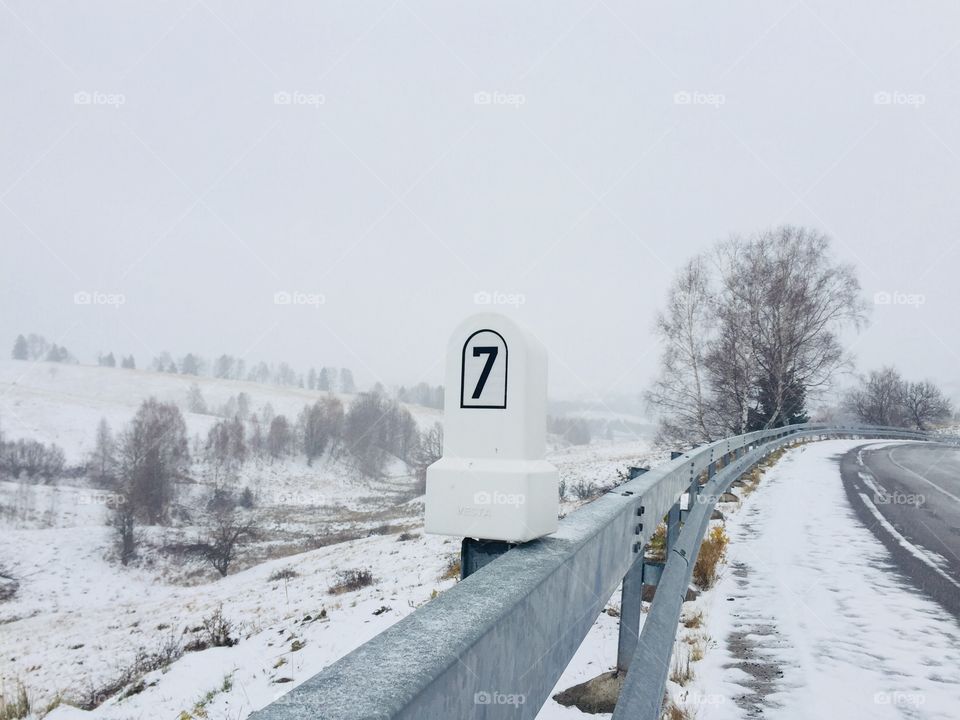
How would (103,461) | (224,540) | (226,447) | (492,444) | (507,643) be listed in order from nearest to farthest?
(507,643), (492,444), (224,540), (103,461), (226,447)

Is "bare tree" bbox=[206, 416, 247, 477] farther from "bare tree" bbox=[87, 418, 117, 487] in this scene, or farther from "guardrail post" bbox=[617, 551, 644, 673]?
"guardrail post" bbox=[617, 551, 644, 673]

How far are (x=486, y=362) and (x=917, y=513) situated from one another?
29.4 feet

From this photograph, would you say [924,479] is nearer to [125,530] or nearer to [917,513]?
[917,513]

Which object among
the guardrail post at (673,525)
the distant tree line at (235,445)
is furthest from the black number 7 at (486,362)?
the distant tree line at (235,445)

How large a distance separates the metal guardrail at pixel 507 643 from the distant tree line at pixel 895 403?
6523 centimetres

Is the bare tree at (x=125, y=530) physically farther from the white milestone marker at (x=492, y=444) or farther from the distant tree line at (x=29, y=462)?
the white milestone marker at (x=492, y=444)

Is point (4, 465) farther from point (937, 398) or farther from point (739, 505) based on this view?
point (937, 398)

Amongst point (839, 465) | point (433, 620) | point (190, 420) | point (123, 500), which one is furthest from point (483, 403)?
point (190, 420)

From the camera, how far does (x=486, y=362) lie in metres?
1.90

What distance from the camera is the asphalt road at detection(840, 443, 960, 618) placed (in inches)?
216

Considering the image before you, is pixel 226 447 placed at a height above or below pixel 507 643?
below

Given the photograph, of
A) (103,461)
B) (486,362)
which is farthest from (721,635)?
(103,461)

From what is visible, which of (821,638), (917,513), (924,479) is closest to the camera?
(821,638)

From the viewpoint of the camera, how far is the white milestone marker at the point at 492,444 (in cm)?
180
